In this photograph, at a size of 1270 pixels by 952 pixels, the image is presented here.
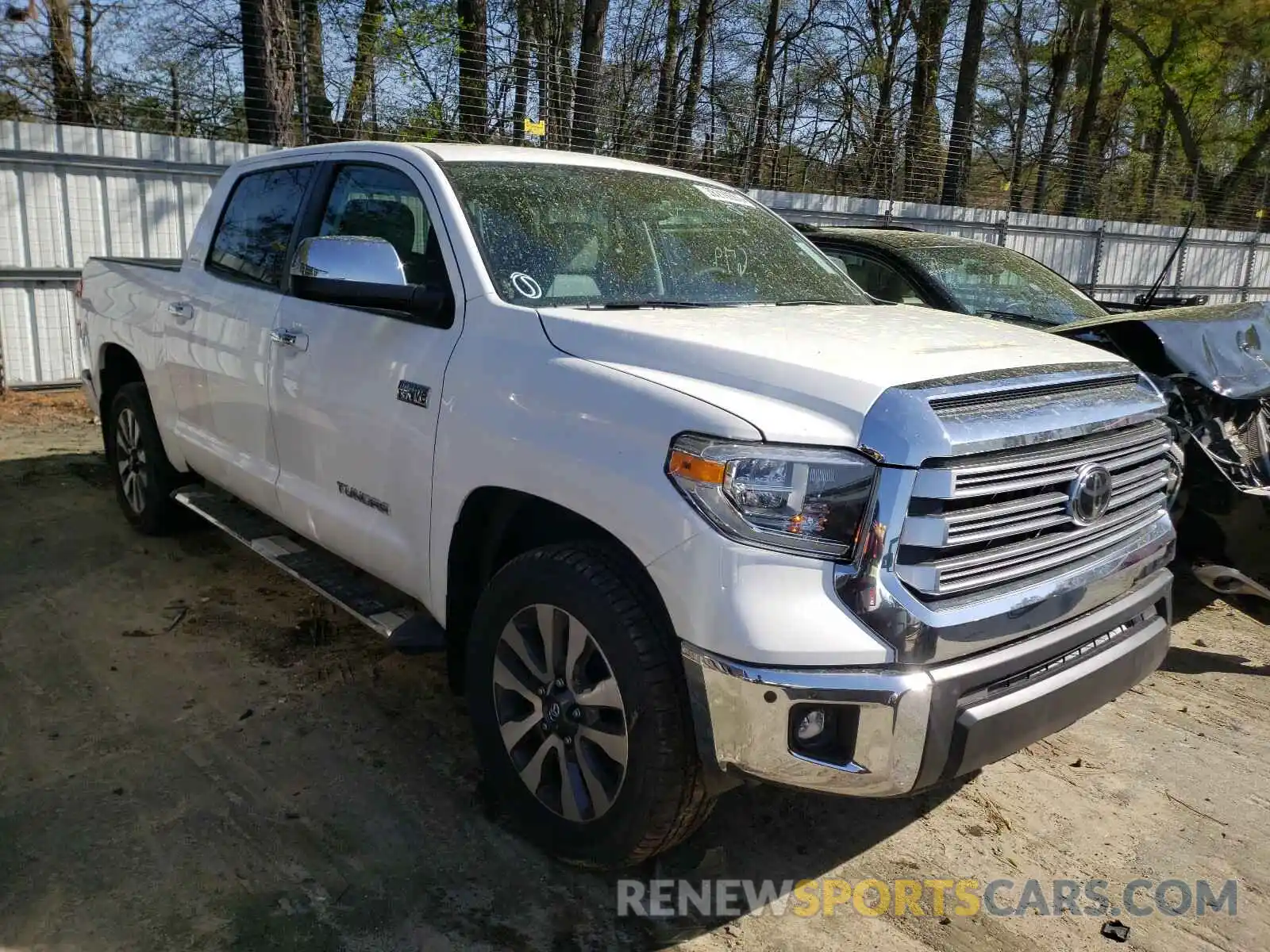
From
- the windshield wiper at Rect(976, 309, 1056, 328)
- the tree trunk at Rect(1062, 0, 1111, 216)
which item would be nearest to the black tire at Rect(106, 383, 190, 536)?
the windshield wiper at Rect(976, 309, 1056, 328)

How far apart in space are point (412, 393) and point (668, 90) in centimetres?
1527

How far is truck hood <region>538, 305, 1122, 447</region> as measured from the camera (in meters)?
2.39

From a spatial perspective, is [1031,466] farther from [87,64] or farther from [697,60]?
[697,60]

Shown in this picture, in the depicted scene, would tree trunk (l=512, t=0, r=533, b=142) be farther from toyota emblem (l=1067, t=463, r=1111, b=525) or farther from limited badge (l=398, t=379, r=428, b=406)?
toyota emblem (l=1067, t=463, r=1111, b=525)

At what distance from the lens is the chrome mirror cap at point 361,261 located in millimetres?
3189

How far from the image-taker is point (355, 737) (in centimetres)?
355

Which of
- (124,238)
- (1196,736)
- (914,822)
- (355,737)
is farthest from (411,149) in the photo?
(124,238)

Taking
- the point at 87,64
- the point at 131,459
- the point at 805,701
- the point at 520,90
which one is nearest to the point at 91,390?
the point at 131,459

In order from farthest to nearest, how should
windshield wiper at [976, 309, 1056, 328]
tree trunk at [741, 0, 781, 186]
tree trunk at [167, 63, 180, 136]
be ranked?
tree trunk at [741, 0, 781, 186] < tree trunk at [167, 63, 180, 136] < windshield wiper at [976, 309, 1056, 328]

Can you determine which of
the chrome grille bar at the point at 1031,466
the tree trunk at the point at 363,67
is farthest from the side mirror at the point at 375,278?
the tree trunk at the point at 363,67

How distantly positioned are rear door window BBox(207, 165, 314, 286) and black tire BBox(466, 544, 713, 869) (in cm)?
208

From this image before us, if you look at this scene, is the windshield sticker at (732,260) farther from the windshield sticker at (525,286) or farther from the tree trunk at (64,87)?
the tree trunk at (64,87)

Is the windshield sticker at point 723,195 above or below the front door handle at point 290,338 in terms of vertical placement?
above

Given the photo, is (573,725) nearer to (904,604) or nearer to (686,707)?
(686,707)
